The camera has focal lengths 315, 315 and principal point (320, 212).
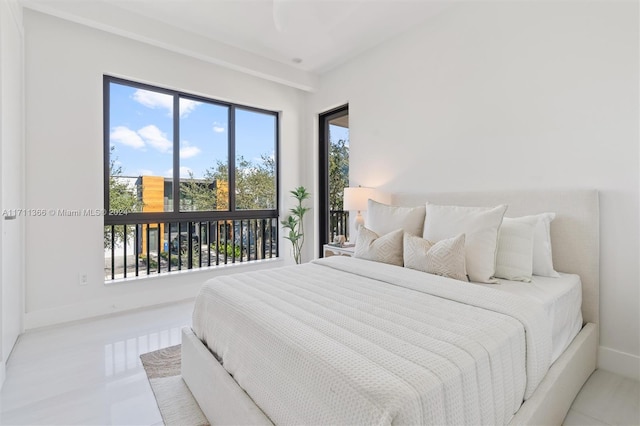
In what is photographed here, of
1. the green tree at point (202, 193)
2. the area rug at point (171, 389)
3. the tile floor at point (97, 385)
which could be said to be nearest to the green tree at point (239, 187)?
the green tree at point (202, 193)

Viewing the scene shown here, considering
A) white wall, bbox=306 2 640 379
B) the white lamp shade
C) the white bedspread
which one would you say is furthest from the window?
the white bedspread

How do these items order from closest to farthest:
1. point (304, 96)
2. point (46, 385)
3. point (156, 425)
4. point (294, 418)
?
point (294, 418), point (156, 425), point (46, 385), point (304, 96)

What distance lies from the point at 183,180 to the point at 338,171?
2005 millimetres

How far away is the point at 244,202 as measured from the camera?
14.1 ft

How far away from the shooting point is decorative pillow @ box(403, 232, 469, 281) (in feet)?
6.27

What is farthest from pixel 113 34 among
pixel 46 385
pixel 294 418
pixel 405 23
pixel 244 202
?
pixel 294 418

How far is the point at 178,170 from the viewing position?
372 centimetres

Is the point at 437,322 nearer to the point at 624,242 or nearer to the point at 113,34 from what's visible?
the point at 624,242

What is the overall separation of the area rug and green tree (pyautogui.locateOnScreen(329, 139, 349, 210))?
9.04 ft

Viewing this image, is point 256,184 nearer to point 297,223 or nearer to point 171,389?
point 297,223

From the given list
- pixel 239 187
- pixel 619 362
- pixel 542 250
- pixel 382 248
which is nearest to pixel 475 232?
pixel 542 250

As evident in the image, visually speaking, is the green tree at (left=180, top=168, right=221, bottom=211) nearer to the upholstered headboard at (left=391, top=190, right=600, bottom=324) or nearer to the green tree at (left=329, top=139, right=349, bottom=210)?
the green tree at (left=329, top=139, right=349, bottom=210)

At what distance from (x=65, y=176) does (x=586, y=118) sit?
4.27m

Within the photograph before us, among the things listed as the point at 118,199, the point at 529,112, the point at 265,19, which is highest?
the point at 265,19
